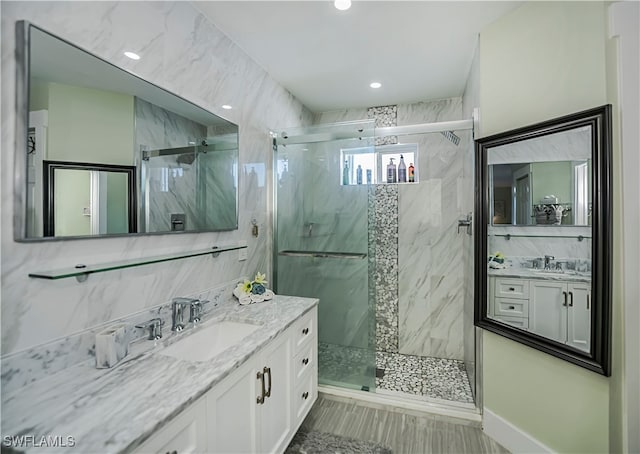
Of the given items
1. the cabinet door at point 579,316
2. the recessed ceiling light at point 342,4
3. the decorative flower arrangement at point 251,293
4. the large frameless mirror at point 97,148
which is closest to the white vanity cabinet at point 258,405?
the decorative flower arrangement at point 251,293

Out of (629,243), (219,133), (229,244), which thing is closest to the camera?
(629,243)

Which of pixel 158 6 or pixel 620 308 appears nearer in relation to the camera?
pixel 620 308

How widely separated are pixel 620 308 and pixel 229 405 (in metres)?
1.75

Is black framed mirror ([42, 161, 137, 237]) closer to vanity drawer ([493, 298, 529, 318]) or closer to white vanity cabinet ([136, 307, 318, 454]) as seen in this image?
white vanity cabinet ([136, 307, 318, 454])

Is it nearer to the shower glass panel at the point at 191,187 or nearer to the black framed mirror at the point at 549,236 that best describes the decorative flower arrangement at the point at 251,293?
the shower glass panel at the point at 191,187

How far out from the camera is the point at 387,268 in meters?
3.27

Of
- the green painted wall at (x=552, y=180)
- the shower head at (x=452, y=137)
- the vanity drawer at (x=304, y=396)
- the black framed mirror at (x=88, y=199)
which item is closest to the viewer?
the black framed mirror at (x=88, y=199)

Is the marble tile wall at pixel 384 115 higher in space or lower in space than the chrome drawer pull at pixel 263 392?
higher

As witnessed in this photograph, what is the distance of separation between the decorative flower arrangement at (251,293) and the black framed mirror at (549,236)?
149 cm

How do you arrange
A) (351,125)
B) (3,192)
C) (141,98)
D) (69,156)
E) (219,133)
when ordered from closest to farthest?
(3,192)
(69,156)
(141,98)
(219,133)
(351,125)

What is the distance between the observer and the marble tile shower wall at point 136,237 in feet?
3.31

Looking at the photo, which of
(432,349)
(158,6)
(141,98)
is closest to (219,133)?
(141,98)

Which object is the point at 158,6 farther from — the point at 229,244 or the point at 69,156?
the point at 229,244

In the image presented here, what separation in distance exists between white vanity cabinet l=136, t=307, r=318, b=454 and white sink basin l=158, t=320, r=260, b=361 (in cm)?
19
